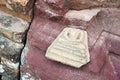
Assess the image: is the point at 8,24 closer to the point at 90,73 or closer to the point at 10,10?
the point at 10,10

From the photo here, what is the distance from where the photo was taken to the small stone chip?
135 centimetres

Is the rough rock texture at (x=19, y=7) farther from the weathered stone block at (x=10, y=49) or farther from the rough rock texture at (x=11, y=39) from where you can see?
the weathered stone block at (x=10, y=49)

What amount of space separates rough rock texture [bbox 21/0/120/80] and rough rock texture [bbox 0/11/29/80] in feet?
0.16

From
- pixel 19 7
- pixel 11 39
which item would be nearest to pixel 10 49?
pixel 11 39

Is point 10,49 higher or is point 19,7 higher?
point 19,7

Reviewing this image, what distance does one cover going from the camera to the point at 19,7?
4.96 ft

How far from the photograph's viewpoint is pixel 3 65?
5.49 ft

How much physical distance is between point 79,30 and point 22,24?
355 millimetres

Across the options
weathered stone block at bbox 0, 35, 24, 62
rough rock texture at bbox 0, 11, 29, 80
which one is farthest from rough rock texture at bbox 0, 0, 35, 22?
weathered stone block at bbox 0, 35, 24, 62

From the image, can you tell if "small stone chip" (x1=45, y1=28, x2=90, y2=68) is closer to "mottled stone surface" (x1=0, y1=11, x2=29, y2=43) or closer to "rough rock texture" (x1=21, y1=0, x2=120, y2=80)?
"rough rock texture" (x1=21, y1=0, x2=120, y2=80)

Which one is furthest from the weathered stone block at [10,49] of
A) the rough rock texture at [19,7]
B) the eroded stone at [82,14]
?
the eroded stone at [82,14]

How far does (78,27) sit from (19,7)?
1.14 ft

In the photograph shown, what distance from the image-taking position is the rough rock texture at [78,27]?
1.38 m

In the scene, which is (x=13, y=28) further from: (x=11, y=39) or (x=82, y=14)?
(x=82, y=14)
